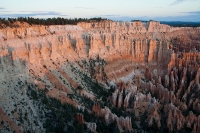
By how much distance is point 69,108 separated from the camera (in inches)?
1080

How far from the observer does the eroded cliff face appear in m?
28.7

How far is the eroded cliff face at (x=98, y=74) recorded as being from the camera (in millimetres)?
28656

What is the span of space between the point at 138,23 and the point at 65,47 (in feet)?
103

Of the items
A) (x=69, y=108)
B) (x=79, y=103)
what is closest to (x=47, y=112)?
(x=69, y=108)

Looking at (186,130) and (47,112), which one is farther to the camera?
(186,130)

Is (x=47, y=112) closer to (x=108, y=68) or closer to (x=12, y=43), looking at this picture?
(x=12, y=43)

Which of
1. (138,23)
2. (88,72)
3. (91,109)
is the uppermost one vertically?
(138,23)

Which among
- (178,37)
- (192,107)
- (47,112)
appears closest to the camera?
(47,112)

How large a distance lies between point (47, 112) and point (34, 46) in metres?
12.7

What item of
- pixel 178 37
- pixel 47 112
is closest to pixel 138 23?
pixel 178 37

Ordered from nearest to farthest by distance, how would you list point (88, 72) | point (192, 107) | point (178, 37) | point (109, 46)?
1. point (192, 107)
2. point (88, 72)
3. point (109, 46)
4. point (178, 37)

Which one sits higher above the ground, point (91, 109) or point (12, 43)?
point (12, 43)

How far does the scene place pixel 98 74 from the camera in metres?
39.8

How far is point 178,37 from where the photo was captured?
3095 inches
